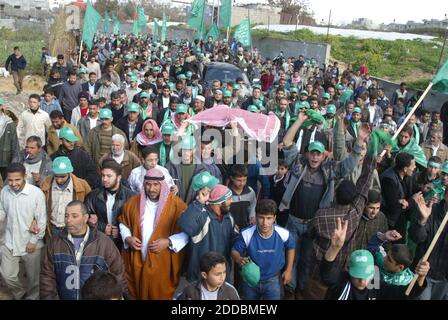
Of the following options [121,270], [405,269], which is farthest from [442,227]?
[121,270]

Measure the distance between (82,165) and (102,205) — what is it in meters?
1.17

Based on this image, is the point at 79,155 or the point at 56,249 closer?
the point at 56,249

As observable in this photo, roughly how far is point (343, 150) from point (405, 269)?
11.1 feet

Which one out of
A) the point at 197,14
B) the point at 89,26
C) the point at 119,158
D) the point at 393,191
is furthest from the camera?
the point at 197,14

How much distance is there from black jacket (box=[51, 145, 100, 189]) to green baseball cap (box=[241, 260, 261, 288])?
7.43 ft

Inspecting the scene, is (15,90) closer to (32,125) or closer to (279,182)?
(32,125)

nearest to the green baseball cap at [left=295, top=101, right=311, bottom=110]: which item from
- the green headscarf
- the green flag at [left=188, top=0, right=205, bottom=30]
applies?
the green headscarf

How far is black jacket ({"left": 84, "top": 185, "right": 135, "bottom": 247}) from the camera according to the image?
4.24 m

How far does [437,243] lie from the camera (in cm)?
402

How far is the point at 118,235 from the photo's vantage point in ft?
13.9

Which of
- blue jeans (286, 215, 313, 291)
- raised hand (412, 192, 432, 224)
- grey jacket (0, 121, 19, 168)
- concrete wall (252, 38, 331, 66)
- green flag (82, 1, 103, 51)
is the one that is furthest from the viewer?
concrete wall (252, 38, 331, 66)

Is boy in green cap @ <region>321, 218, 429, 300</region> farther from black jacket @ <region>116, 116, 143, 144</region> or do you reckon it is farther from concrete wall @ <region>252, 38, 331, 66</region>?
concrete wall @ <region>252, 38, 331, 66</region>

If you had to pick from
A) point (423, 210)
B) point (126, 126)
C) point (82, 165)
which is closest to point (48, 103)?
point (126, 126)
